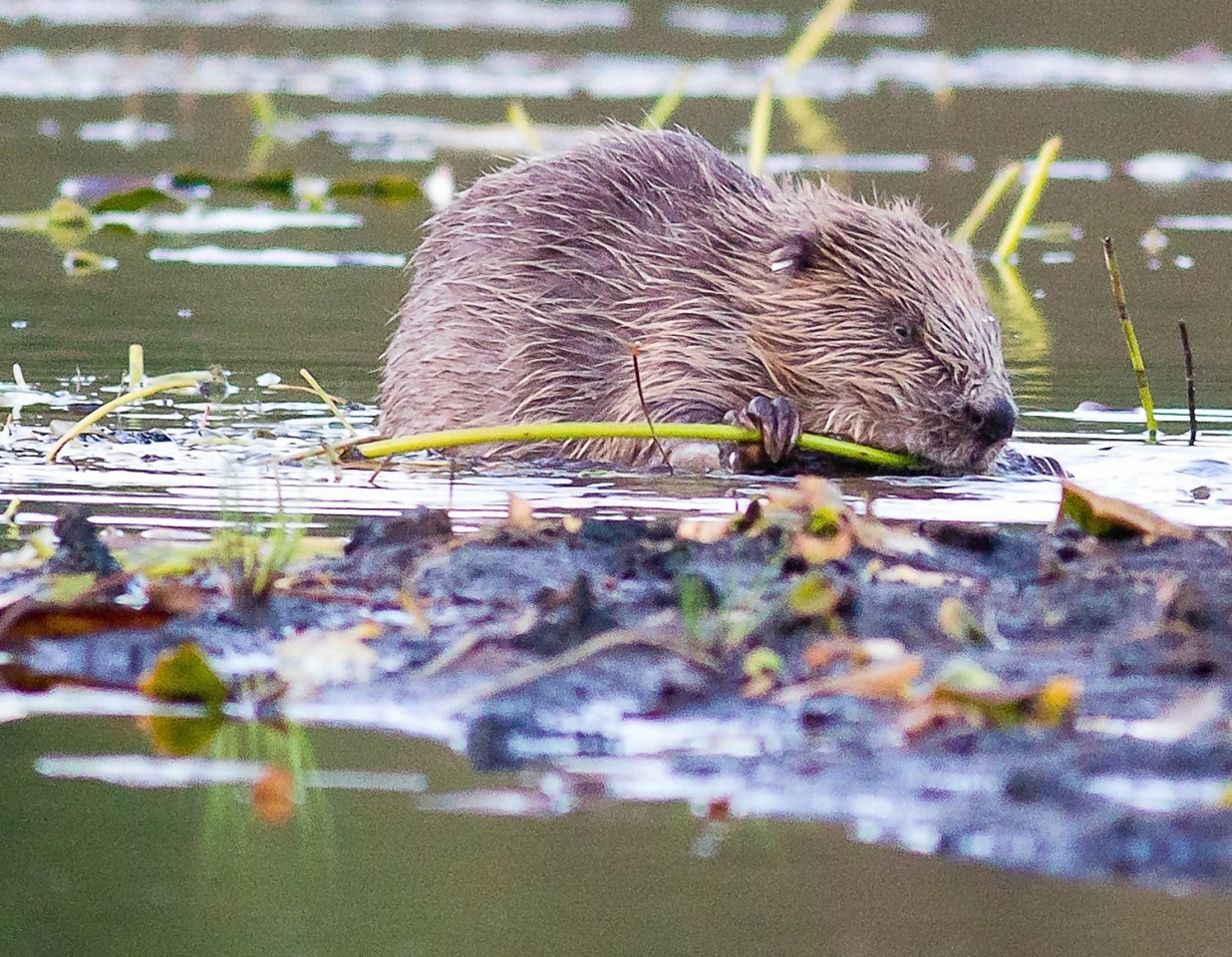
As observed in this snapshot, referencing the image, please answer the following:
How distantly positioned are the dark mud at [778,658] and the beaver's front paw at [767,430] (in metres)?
0.91

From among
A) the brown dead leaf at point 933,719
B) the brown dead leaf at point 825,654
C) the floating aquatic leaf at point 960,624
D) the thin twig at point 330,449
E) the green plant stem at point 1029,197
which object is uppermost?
the green plant stem at point 1029,197

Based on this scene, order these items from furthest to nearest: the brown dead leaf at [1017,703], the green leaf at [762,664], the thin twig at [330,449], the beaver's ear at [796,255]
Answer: the beaver's ear at [796,255]
the thin twig at [330,449]
the green leaf at [762,664]
the brown dead leaf at [1017,703]

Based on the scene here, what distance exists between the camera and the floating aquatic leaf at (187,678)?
11.2 ft

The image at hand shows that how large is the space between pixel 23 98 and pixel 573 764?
12718 mm

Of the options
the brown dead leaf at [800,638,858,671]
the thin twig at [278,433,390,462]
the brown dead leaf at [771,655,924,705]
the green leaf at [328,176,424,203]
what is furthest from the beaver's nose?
the green leaf at [328,176,424,203]

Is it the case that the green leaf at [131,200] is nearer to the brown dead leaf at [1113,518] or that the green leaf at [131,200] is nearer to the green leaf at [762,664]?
the brown dead leaf at [1113,518]

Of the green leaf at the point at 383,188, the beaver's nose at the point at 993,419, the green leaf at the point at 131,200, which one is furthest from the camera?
the green leaf at the point at 383,188

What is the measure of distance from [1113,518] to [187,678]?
5.60ft

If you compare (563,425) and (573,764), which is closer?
(573,764)

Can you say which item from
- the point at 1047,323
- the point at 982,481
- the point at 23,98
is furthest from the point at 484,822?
the point at 23,98

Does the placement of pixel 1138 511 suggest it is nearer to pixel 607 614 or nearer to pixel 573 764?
pixel 607 614

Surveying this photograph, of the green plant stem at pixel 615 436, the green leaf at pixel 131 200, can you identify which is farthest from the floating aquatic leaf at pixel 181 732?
the green leaf at pixel 131 200

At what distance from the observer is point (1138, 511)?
4.23 meters

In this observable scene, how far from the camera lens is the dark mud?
9.98 ft
